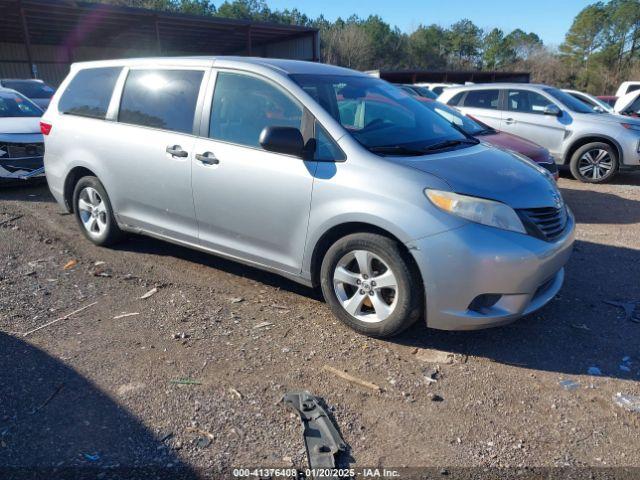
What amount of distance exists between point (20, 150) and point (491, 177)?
23.3ft

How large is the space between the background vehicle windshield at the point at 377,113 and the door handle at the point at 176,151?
3.55ft

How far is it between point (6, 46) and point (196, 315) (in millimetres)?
36766

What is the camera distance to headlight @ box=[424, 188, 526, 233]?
3.13 m

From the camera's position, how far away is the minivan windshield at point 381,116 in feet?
12.2

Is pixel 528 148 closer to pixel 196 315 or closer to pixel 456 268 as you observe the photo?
pixel 456 268

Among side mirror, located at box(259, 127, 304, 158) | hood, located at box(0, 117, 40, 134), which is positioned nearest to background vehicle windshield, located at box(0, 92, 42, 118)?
hood, located at box(0, 117, 40, 134)

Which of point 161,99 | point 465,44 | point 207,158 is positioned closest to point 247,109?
point 207,158

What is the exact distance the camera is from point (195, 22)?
2564 cm

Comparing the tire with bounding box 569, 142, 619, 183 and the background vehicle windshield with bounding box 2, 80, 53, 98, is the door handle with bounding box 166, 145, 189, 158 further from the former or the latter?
the background vehicle windshield with bounding box 2, 80, 53, 98

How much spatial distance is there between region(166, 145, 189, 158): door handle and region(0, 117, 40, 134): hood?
4.89m

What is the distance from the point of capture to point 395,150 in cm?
361

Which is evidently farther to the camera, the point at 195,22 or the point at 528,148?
the point at 195,22

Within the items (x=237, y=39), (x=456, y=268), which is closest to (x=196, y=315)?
(x=456, y=268)

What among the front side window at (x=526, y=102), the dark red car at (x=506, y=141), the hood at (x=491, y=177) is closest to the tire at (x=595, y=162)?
the front side window at (x=526, y=102)
